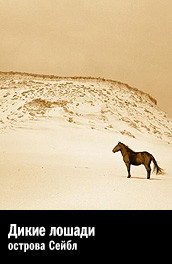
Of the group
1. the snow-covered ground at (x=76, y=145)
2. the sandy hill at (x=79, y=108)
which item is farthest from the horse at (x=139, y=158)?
the sandy hill at (x=79, y=108)

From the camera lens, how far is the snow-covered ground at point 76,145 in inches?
229

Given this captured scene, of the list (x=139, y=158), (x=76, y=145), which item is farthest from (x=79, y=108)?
(x=139, y=158)

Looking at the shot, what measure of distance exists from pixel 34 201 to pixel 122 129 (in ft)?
47.8

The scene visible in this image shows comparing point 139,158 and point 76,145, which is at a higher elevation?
point 76,145

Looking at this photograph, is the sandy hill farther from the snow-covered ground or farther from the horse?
the horse

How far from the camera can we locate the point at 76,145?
48.3 feet

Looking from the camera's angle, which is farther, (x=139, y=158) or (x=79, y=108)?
(x=79, y=108)

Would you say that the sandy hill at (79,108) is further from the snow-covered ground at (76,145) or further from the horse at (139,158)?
the horse at (139,158)

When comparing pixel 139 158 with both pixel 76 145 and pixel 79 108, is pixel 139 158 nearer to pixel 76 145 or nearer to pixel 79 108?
pixel 76 145

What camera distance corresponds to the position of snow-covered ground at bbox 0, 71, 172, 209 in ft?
19.1

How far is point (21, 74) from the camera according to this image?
108ft

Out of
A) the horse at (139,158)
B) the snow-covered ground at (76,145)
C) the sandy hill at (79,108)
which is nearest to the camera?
the snow-covered ground at (76,145)
